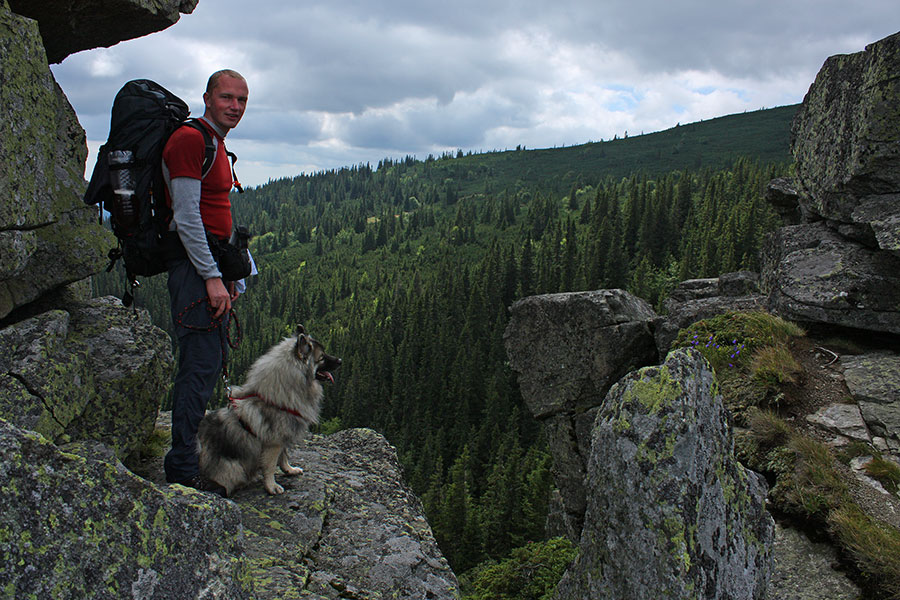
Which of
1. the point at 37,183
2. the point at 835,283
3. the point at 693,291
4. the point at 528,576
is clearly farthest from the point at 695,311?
the point at 37,183

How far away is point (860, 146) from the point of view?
372 inches

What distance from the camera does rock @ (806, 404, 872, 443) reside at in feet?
22.4

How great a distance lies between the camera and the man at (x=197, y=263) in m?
4.96

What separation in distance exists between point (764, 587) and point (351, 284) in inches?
6712

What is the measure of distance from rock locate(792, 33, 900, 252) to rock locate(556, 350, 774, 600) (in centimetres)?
665

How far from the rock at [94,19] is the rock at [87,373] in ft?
11.2

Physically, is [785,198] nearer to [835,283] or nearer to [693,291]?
[693,291]

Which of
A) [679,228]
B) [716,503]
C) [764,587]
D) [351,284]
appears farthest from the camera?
[351,284]

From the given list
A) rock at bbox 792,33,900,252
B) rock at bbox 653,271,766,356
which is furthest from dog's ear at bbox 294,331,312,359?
rock at bbox 653,271,766,356

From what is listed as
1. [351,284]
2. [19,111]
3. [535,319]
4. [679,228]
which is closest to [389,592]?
[19,111]

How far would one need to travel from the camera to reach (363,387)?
9006 cm

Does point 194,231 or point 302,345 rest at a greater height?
point 194,231

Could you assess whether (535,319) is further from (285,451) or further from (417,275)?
(417,275)

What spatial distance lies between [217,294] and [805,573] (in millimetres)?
6620
